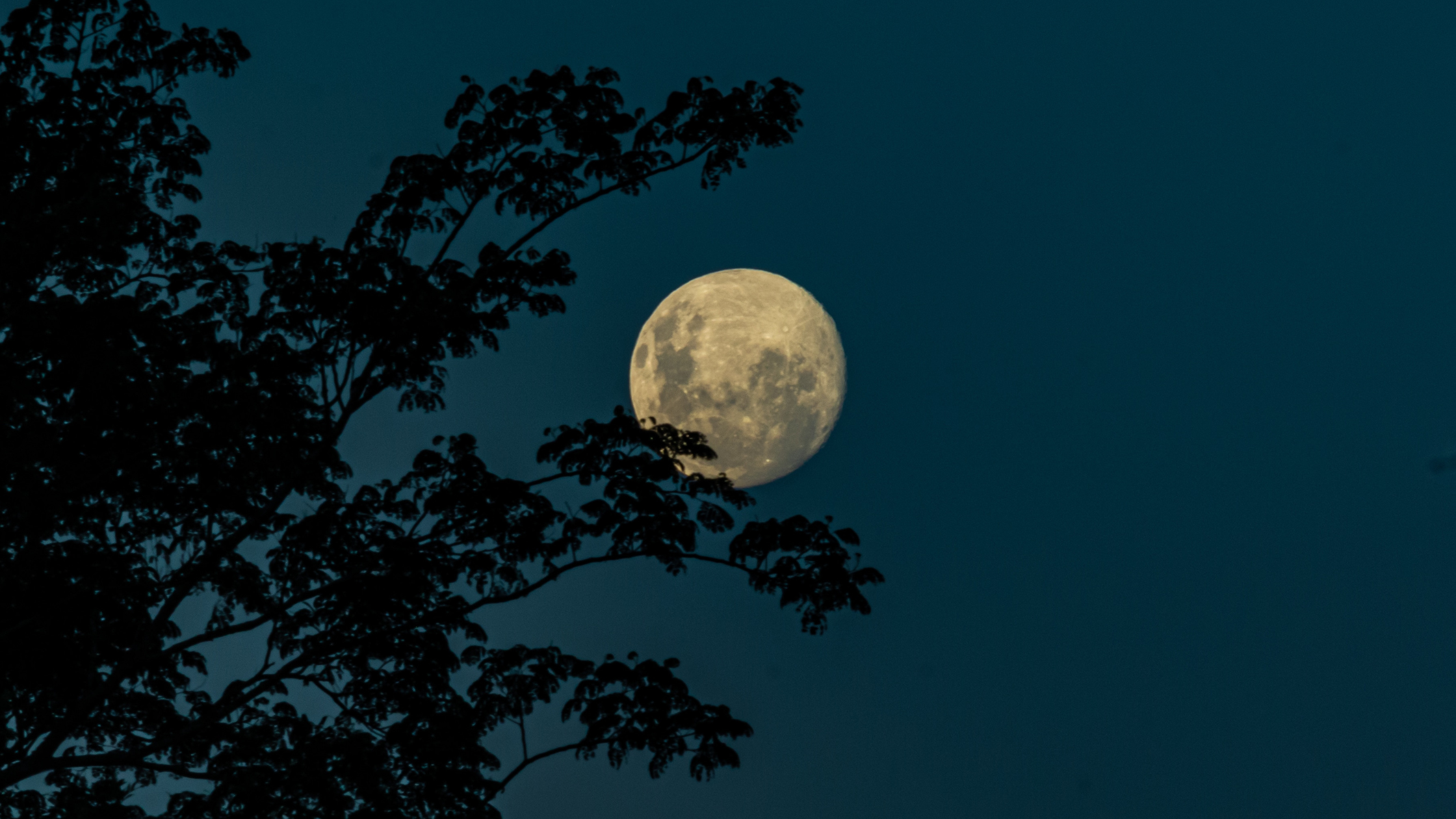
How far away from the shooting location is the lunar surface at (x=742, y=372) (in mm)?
20359

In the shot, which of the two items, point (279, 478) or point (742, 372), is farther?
point (742, 372)

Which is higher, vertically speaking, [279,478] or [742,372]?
[742,372]

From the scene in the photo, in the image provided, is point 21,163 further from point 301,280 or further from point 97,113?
point 301,280

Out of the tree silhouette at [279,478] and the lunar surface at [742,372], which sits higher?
the lunar surface at [742,372]

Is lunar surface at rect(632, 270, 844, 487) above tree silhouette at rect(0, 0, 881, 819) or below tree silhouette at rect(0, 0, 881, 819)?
above

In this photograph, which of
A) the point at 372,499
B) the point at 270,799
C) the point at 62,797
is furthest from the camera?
the point at 372,499

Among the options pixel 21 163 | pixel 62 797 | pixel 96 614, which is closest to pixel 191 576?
pixel 96 614

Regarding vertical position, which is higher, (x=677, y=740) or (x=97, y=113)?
(x=97, y=113)

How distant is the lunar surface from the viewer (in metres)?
20.4

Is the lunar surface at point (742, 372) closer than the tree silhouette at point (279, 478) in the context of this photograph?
No

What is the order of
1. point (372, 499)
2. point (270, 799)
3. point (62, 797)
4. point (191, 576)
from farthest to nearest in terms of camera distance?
point (372, 499)
point (191, 576)
point (62, 797)
point (270, 799)

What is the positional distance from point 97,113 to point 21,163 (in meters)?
1.19

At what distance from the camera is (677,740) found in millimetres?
11523

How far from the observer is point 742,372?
67.1 ft
